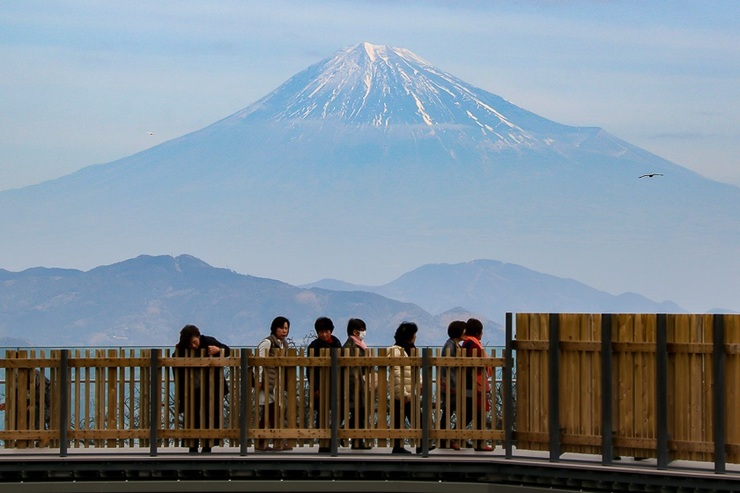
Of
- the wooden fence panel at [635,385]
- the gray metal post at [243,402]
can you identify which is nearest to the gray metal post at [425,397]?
the gray metal post at [243,402]

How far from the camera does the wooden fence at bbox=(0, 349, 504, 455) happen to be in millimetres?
20812

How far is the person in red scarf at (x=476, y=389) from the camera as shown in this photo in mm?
20484

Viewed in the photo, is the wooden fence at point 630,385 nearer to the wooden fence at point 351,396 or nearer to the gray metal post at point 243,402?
the wooden fence at point 351,396

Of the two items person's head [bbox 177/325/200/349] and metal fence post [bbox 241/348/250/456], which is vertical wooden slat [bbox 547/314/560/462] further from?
person's head [bbox 177/325/200/349]

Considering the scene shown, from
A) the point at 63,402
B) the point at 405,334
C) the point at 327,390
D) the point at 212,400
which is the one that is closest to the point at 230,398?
the point at 212,400

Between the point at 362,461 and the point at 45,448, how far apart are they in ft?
14.5

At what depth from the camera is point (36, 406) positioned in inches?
840

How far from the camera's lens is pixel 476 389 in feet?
67.2

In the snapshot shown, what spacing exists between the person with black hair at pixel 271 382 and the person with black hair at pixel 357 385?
86 centimetres

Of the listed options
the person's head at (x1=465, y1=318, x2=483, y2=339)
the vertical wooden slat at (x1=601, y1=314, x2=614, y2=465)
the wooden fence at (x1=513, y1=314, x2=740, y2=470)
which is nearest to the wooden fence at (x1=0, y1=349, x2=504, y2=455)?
the person's head at (x1=465, y1=318, x2=483, y2=339)

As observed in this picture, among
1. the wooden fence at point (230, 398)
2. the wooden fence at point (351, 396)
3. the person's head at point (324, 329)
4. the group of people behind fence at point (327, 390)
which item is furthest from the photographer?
the person's head at point (324, 329)

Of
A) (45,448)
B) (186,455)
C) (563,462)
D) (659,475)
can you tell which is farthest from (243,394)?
(659,475)

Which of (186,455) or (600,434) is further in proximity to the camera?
(186,455)

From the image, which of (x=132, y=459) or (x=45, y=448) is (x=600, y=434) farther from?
(x=45, y=448)
